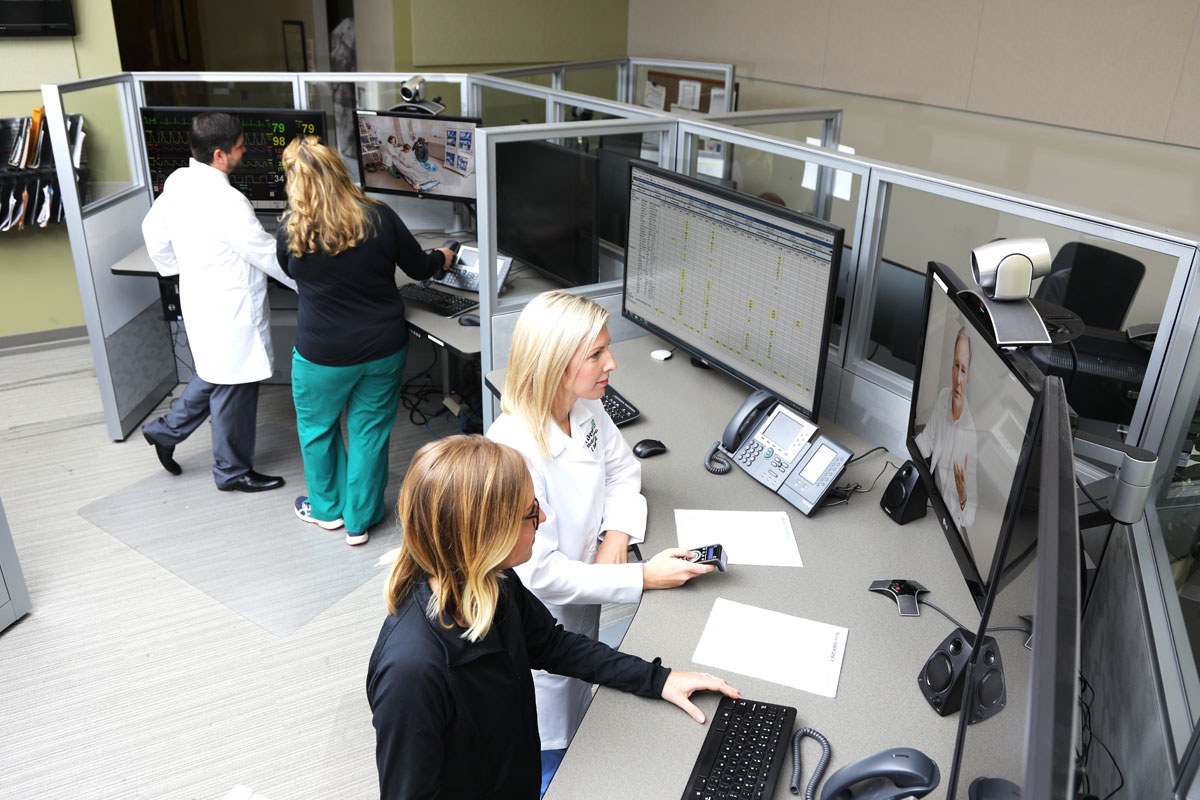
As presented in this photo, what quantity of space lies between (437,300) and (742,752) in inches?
91.0

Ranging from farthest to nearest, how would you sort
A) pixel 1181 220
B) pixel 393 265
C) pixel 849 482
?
pixel 1181 220
pixel 393 265
pixel 849 482

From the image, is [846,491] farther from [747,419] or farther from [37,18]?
[37,18]

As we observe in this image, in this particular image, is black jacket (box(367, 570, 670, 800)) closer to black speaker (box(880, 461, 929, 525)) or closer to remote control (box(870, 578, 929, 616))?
remote control (box(870, 578, 929, 616))

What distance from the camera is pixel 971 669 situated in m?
1.22

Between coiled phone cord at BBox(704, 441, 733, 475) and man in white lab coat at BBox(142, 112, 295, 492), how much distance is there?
1754 mm

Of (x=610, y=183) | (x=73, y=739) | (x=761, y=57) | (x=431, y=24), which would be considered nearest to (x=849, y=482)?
(x=610, y=183)

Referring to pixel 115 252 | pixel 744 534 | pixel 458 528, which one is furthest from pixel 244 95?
pixel 458 528

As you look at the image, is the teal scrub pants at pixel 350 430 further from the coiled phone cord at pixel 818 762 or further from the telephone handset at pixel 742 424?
the coiled phone cord at pixel 818 762

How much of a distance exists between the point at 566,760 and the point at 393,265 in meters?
1.97

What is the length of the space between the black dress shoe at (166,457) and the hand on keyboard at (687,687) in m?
2.74

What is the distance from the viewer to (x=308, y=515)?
3332 mm

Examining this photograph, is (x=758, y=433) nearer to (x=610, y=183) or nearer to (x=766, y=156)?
(x=610, y=183)

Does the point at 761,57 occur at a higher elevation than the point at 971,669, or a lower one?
higher

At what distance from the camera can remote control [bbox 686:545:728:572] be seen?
177cm
